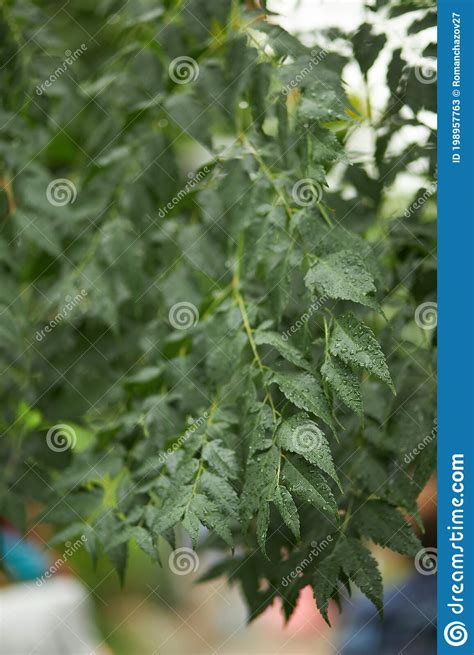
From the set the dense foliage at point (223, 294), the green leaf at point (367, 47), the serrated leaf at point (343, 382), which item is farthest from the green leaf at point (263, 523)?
the green leaf at point (367, 47)

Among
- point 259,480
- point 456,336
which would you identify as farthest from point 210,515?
point 456,336

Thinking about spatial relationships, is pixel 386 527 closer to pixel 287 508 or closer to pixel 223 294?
pixel 287 508

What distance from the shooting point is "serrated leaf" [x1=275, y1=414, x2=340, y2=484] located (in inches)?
26.3

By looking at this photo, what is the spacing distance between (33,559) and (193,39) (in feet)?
4.50

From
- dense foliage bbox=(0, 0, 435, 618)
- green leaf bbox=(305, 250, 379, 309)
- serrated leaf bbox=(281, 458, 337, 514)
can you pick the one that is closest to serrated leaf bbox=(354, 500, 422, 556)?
dense foliage bbox=(0, 0, 435, 618)

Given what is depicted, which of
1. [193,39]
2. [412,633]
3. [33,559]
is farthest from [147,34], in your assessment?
[33,559]

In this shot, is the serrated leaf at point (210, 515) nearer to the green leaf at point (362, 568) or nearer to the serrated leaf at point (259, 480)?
the serrated leaf at point (259, 480)

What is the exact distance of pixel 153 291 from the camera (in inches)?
44.7

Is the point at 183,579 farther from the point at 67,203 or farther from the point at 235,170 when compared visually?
the point at 235,170

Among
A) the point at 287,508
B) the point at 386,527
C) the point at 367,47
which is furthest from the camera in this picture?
the point at 367,47

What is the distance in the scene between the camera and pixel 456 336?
736 mm

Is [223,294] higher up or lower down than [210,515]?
higher up

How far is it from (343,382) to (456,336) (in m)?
0.13

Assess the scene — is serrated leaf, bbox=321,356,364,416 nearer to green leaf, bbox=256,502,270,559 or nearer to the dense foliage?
the dense foliage
